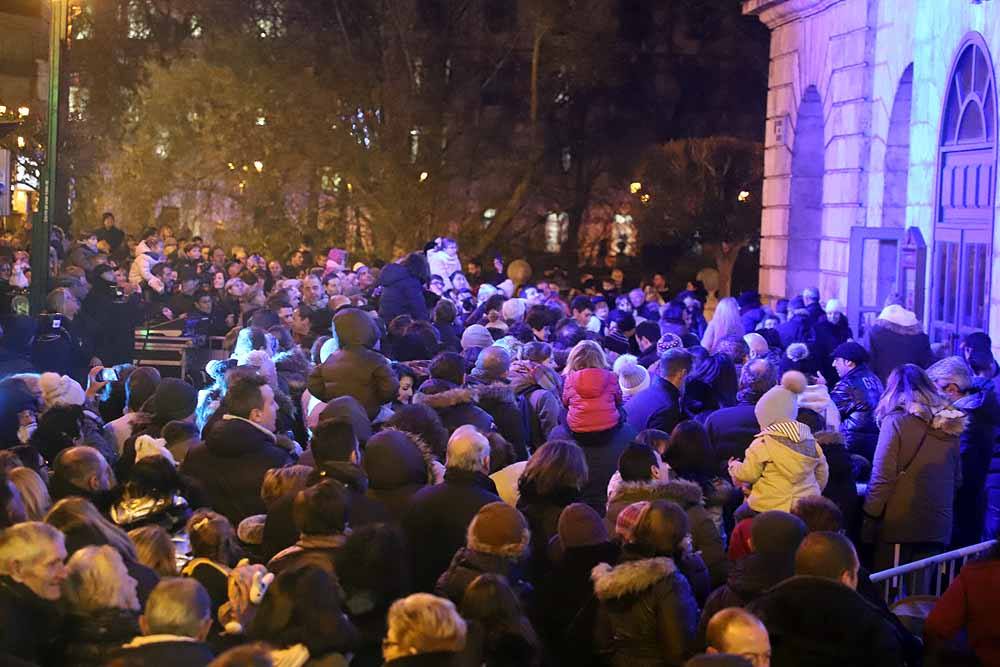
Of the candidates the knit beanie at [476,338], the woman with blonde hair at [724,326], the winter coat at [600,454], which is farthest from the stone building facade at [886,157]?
the winter coat at [600,454]

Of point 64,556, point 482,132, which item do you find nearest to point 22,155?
point 482,132

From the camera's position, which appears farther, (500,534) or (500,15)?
(500,15)

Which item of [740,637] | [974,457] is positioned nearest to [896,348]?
[974,457]

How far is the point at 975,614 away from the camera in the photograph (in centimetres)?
595

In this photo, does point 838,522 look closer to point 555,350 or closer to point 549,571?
point 549,571

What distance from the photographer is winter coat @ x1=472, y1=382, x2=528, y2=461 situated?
30.3ft

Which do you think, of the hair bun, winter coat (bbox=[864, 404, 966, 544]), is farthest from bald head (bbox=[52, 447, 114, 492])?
winter coat (bbox=[864, 404, 966, 544])

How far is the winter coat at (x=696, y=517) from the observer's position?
688cm

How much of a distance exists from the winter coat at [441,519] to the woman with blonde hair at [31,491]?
1.64 meters

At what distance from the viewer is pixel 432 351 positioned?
41.3 ft

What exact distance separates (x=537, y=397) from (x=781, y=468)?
7.90 feet

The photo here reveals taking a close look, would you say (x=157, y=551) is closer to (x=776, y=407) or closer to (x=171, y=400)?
(x=171, y=400)

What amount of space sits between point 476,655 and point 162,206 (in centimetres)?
3080

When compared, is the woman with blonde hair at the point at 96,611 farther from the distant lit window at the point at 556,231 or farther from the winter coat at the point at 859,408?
the distant lit window at the point at 556,231
